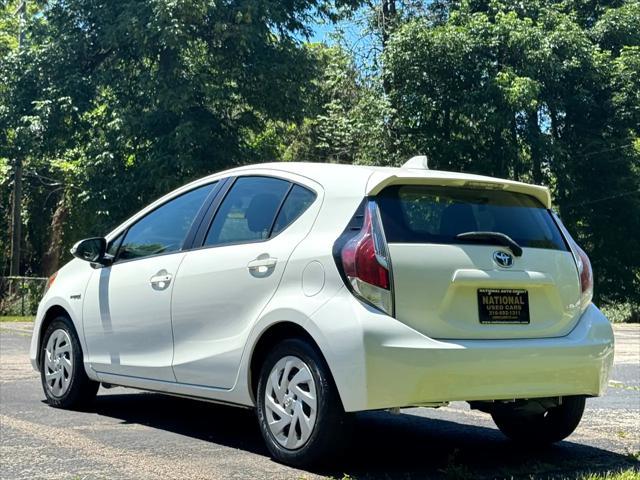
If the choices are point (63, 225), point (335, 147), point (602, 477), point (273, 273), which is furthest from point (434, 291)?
point (63, 225)

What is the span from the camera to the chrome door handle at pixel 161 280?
18.6 ft

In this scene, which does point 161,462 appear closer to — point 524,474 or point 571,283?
point 524,474

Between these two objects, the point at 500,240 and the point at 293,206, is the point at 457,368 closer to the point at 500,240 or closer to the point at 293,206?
the point at 500,240

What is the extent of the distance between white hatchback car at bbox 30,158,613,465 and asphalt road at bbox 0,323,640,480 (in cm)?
28

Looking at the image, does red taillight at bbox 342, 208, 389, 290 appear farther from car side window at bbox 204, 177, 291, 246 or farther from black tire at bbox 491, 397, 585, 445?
black tire at bbox 491, 397, 585, 445

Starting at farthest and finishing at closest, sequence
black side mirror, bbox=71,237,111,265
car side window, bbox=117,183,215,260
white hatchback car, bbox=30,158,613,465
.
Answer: black side mirror, bbox=71,237,111,265 → car side window, bbox=117,183,215,260 → white hatchback car, bbox=30,158,613,465

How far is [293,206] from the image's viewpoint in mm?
5035

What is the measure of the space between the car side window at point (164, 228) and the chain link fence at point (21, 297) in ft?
69.2

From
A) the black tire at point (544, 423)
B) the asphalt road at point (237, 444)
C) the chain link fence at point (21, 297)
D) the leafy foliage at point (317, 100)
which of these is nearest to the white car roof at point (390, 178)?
the black tire at point (544, 423)

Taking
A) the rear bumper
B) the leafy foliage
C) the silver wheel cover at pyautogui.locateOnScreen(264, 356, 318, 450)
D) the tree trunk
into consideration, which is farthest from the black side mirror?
the tree trunk

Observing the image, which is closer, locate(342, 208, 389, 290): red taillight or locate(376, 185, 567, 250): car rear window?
locate(342, 208, 389, 290): red taillight

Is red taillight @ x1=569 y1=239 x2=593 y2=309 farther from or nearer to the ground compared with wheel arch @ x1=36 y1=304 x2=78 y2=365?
farther from the ground

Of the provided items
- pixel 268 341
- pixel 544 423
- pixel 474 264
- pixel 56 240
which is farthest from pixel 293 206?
pixel 56 240

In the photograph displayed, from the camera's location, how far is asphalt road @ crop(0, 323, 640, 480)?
4551mm
